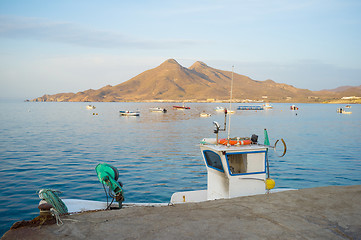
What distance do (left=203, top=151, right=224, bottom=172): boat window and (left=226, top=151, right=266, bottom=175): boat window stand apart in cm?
39

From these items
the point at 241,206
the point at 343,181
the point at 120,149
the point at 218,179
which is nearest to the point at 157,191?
the point at 218,179

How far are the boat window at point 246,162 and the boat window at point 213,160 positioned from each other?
1.27ft

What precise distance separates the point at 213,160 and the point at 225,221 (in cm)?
353

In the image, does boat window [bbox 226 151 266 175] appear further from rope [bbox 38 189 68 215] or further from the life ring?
rope [bbox 38 189 68 215]

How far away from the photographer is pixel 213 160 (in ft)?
41.0

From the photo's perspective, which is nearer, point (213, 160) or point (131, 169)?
point (213, 160)

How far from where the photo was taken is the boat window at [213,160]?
1203 centimetres

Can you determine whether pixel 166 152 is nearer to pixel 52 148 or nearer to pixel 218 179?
pixel 52 148

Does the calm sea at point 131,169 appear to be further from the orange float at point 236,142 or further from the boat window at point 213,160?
the orange float at point 236,142

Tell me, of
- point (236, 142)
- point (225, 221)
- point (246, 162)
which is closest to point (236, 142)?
point (236, 142)

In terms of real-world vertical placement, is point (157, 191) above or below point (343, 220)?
below

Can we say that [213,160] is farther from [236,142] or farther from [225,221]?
[225,221]

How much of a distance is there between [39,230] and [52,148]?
3754cm

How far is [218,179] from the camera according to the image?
40.8 ft
